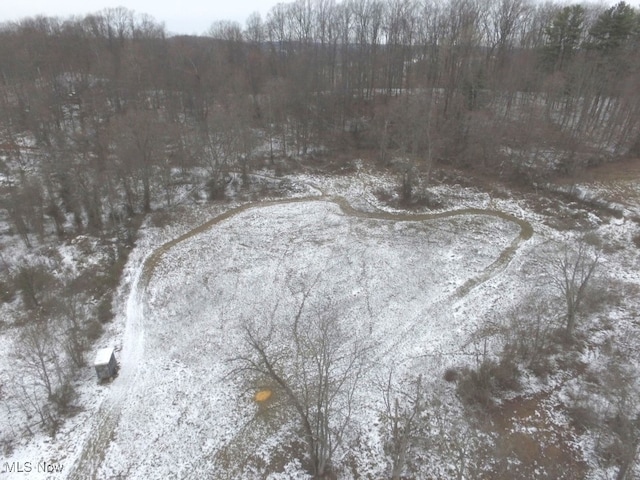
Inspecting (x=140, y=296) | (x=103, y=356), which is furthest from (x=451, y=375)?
(x=140, y=296)

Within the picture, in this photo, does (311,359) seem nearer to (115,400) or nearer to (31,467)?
(115,400)

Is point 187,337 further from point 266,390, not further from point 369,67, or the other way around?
point 369,67

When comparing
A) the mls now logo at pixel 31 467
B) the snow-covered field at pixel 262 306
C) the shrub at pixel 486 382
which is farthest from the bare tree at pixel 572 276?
the mls now logo at pixel 31 467

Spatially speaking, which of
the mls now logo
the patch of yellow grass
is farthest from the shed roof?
the patch of yellow grass

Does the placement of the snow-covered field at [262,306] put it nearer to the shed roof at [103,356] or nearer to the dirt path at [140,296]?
the dirt path at [140,296]

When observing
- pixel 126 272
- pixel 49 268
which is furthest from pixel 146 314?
pixel 49 268

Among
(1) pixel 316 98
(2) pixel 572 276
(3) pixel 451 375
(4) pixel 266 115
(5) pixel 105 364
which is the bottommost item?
(3) pixel 451 375

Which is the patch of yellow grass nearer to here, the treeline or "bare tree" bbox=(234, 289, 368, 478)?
"bare tree" bbox=(234, 289, 368, 478)
